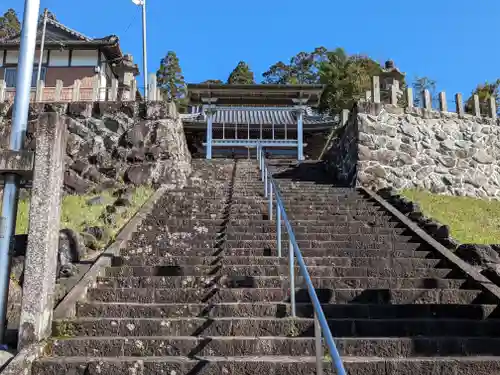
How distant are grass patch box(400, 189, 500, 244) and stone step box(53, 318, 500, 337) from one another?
3.83 metres

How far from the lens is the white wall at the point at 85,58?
67.4ft

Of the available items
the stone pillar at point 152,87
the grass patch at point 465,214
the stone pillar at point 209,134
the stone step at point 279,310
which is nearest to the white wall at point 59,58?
the stone pillar at point 209,134

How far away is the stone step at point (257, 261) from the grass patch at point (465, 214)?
7.56ft

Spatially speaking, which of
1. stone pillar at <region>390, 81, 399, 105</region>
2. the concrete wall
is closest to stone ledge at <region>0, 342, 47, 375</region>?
the concrete wall

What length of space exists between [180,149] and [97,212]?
3722 millimetres

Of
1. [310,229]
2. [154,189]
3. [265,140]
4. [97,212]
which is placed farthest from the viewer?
[265,140]

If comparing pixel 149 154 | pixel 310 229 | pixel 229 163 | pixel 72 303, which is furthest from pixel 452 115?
pixel 72 303

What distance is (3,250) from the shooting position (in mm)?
3934

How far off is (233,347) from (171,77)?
30.8m

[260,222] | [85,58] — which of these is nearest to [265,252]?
[260,222]

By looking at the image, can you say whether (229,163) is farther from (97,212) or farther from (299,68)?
(299,68)

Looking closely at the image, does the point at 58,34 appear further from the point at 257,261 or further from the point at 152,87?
the point at 257,261

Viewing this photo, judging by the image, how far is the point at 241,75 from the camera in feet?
112

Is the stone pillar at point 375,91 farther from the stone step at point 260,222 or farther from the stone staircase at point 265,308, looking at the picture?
the stone staircase at point 265,308
